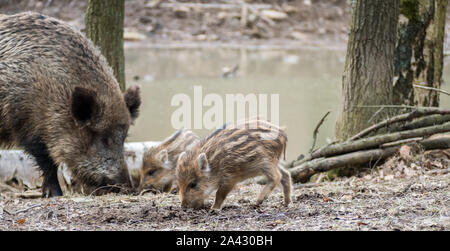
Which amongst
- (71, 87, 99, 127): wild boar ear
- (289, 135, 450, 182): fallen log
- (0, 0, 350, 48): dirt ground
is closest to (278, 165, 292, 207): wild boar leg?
(289, 135, 450, 182): fallen log

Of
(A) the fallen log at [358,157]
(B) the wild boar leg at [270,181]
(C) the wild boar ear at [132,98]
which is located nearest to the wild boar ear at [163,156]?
(C) the wild boar ear at [132,98]

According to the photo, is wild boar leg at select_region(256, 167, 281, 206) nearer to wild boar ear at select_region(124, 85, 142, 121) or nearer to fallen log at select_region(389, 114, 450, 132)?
wild boar ear at select_region(124, 85, 142, 121)

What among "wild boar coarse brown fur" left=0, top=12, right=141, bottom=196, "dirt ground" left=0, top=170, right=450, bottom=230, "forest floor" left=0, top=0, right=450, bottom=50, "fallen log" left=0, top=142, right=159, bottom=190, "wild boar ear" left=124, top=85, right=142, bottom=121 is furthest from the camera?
"forest floor" left=0, top=0, right=450, bottom=50

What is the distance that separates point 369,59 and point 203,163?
8.27 ft

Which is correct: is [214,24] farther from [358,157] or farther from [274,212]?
[274,212]

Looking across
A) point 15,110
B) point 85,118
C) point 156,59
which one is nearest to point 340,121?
point 85,118

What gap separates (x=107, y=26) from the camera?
7246mm

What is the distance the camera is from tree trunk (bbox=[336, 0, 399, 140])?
6477mm

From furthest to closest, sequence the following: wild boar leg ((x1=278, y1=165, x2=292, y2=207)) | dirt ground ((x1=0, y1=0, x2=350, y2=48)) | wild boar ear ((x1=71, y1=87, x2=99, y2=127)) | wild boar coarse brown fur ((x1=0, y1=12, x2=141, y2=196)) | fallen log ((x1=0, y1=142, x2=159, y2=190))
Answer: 1. dirt ground ((x1=0, y1=0, x2=350, y2=48))
2. fallen log ((x1=0, y1=142, x2=159, y2=190))
3. wild boar coarse brown fur ((x1=0, y1=12, x2=141, y2=196))
4. wild boar ear ((x1=71, y1=87, x2=99, y2=127))
5. wild boar leg ((x1=278, y1=165, x2=292, y2=207))

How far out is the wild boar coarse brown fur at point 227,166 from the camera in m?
5.02

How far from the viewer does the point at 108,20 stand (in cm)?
723

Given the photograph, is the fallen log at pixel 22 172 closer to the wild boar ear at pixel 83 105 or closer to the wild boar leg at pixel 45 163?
the wild boar leg at pixel 45 163

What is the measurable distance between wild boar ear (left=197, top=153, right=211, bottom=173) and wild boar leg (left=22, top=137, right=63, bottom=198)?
6.09 ft

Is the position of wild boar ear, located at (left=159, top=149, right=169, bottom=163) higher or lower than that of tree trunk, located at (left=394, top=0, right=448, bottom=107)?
lower
